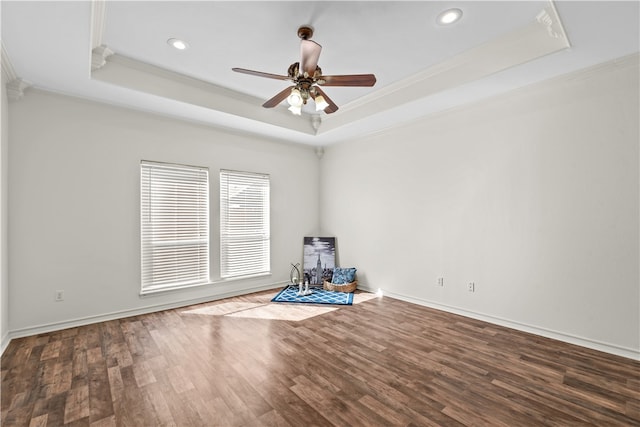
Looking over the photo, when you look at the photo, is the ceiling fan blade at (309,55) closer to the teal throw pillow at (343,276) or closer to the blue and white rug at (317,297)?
the blue and white rug at (317,297)

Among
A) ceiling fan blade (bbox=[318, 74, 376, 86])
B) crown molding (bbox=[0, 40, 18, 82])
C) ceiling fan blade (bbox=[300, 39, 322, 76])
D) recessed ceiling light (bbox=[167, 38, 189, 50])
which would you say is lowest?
ceiling fan blade (bbox=[318, 74, 376, 86])

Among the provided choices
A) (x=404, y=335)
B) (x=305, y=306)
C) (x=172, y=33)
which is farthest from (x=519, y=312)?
(x=172, y=33)

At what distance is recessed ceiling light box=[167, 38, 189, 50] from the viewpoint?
2.91 meters

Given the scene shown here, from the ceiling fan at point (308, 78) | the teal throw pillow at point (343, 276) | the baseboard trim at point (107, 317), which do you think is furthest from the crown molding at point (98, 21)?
the teal throw pillow at point (343, 276)

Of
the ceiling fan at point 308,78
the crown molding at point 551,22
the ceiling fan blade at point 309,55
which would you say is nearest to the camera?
the crown molding at point 551,22

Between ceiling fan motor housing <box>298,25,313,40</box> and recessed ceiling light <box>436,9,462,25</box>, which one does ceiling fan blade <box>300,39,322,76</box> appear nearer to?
ceiling fan motor housing <box>298,25,313,40</box>

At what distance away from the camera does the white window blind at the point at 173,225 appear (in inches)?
159

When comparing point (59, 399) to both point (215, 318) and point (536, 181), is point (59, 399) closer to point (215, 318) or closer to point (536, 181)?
point (215, 318)

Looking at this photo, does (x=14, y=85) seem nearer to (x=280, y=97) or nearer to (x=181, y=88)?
(x=181, y=88)

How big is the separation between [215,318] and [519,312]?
3.69 meters

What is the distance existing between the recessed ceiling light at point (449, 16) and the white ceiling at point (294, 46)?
2.5 inches

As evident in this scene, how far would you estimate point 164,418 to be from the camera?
6.32ft

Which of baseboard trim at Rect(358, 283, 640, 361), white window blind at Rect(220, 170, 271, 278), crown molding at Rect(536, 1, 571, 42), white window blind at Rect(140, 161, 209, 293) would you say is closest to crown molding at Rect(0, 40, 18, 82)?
white window blind at Rect(140, 161, 209, 293)

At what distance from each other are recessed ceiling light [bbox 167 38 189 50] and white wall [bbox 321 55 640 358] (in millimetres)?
3132
